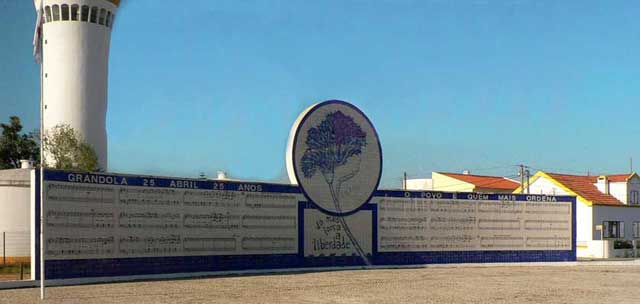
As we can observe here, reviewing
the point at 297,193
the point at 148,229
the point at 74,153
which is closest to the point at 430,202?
the point at 297,193

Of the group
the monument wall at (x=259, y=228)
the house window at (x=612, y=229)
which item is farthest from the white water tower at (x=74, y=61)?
the house window at (x=612, y=229)

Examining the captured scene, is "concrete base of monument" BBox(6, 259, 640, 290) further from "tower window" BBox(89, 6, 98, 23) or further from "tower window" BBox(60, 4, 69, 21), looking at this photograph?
"tower window" BBox(60, 4, 69, 21)

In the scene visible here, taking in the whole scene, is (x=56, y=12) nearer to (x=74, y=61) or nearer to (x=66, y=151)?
(x=74, y=61)

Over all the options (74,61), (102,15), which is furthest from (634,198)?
(74,61)

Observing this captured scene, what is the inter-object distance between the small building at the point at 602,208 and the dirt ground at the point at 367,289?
2163 centimetres

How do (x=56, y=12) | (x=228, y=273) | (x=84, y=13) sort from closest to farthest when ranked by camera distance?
1. (x=228, y=273)
2. (x=56, y=12)
3. (x=84, y=13)

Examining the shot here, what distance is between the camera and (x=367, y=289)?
23734mm

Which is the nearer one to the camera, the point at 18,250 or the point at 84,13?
the point at 18,250

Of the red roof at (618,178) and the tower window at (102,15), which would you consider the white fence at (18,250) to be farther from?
the red roof at (618,178)

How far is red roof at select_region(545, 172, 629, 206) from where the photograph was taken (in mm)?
55084

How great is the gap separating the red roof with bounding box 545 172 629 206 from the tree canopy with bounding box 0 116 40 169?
45.3 m

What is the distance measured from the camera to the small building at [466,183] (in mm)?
74425

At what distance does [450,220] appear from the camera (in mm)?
36656

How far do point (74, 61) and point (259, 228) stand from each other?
2623 centimetres
